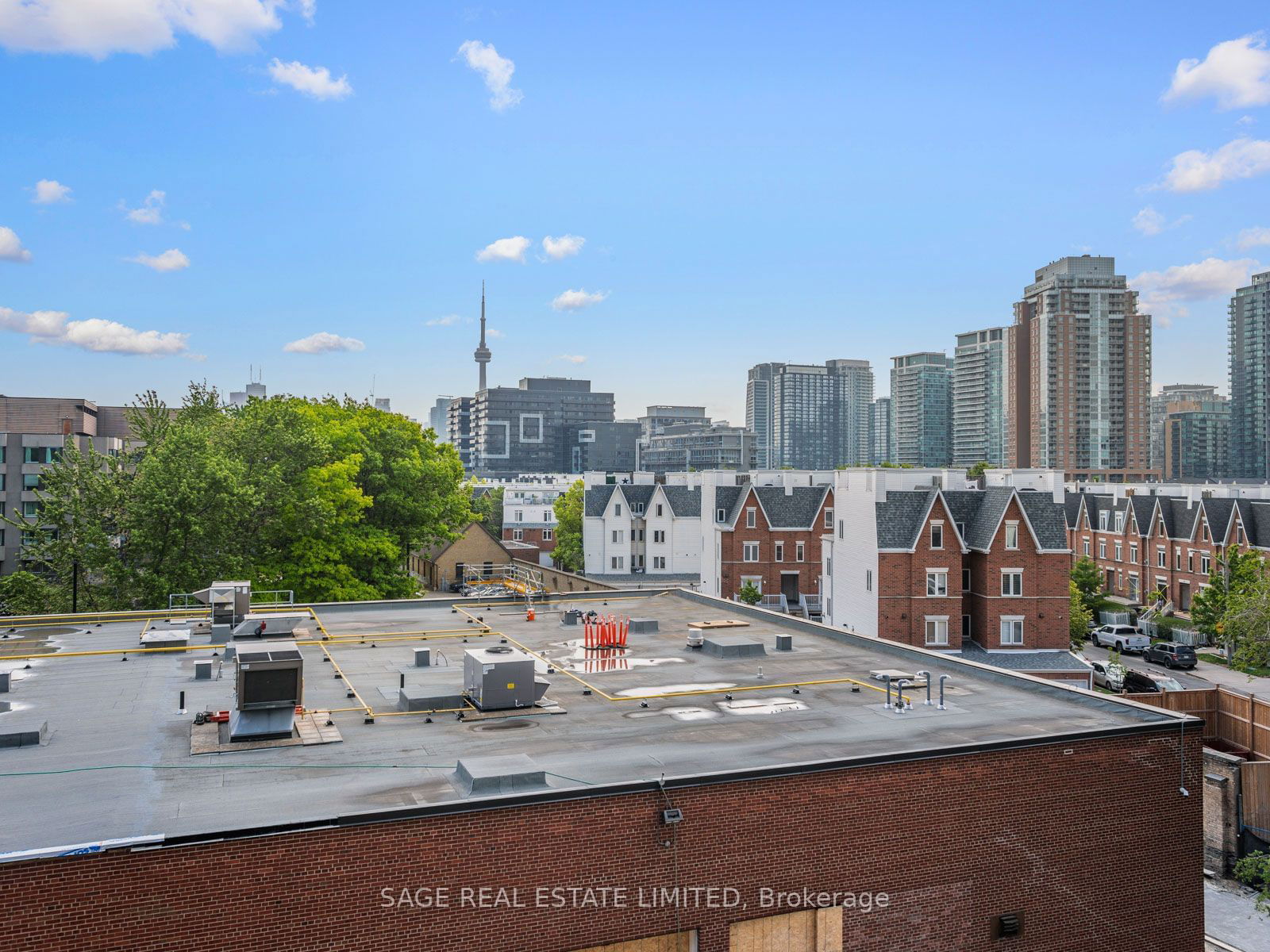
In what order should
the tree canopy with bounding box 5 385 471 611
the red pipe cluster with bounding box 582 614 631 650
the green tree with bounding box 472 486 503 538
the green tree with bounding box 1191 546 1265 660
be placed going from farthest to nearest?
the green tree with bounding box 472 486 503 538 → the green tree with bounding box 1191 546 1265 660 → the tree canopy with bounding box 5 385 471 611 → the red pipe cluster with bounding box 582 614 631 650

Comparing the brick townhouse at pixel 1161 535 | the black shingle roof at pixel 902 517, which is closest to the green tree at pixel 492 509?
the brick townhouse at pixel 1161 535

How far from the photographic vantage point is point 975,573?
54.7m

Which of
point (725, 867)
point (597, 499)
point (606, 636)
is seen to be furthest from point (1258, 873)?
point (597, 499)

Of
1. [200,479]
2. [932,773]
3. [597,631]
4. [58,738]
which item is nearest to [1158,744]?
[932,773]

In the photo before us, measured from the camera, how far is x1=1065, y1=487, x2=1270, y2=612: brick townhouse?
7600cm

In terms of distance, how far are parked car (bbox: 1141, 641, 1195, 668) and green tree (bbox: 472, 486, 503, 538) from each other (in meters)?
87.5

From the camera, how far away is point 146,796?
57.3ft

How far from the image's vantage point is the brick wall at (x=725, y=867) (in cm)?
1433

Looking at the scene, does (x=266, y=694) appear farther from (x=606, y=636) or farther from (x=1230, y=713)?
(x=1230, y=713)

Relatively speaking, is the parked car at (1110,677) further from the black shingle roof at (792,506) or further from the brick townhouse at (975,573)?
the black shingle roof at (792,506)

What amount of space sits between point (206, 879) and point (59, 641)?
23.8 meters

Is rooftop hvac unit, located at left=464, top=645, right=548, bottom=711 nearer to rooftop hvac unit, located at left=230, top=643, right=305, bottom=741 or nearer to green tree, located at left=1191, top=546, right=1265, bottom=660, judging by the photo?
rooftop hvac unit, located at left=230, top=643, right=305, bottom=741

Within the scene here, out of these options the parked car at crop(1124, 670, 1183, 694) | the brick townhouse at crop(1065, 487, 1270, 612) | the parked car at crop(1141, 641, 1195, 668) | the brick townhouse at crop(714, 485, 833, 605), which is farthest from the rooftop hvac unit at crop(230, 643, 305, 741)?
the brick townhouse at crop(1065, 487, 1270, 612)

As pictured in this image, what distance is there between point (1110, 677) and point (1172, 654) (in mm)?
13521
